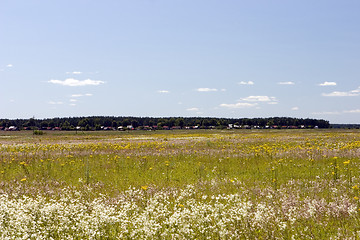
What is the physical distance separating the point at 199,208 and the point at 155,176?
616 centimetres

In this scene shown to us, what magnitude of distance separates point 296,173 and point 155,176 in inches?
223

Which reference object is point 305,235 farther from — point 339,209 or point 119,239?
point 119,239

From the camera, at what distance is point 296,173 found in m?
11.1

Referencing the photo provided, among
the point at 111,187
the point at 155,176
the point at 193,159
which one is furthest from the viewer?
the point at 193,159

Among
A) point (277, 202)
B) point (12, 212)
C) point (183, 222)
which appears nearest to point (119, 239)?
point (183, 222)

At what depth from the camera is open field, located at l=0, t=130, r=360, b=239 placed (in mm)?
5070

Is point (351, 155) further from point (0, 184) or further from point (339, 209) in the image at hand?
point (0, 184)

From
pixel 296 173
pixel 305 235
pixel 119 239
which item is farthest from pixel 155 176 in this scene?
pixel 305 235

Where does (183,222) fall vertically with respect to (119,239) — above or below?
above

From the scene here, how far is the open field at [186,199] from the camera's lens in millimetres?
5070

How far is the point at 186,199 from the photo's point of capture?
7.58 m

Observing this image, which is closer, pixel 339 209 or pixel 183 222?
pixel 183 222

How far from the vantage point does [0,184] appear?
1054cm

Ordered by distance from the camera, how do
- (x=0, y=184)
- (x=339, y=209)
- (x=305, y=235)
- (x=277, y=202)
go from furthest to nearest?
(x=0, y=184)
(x=277, y=202)
(x=339, y=209)
(x=305, y=235)
